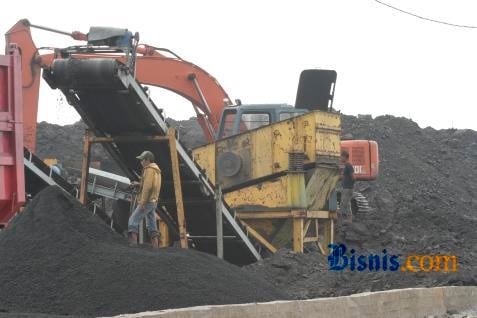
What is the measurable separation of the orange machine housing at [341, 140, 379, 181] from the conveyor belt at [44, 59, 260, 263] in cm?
557

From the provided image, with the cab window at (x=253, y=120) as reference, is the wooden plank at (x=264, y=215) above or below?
below

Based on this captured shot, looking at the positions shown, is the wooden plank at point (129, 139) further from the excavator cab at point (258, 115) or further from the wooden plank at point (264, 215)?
the excavator cab at point (258, 115)

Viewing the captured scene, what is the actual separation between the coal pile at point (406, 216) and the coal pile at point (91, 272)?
Answer: 3.37 metres

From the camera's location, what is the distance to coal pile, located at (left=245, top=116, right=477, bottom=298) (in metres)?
14.8

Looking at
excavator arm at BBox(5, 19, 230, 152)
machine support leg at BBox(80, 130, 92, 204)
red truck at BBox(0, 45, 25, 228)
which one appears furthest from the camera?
excavator arm at BBox(5, 19, 230, 152)

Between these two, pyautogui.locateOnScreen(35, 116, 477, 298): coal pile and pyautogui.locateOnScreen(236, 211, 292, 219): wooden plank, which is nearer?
pyautogui.locateOnScreen(35, 116, 477, 298): coal pile

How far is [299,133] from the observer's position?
56.4 ft

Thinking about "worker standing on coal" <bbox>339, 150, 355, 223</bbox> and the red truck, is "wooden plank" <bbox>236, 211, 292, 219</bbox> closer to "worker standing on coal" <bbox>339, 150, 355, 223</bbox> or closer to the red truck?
"worker standing on coal" <bbox>339, 150, 355, 223</bbox>

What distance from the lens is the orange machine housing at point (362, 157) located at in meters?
22.0

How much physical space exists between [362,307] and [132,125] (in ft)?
18.6

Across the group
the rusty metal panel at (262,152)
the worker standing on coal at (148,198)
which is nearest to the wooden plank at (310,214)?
the rusty metal panel at (262,152)

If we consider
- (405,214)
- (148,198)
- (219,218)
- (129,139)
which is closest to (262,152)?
(219,218)

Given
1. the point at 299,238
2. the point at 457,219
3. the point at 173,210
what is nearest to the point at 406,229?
the point at 457,219

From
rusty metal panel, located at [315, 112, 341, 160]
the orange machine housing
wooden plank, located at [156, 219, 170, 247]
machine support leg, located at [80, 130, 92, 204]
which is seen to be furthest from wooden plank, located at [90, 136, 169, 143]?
the orange machine housing
